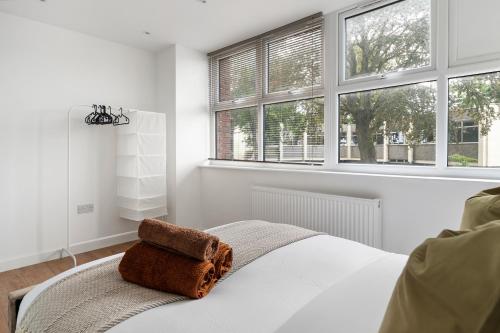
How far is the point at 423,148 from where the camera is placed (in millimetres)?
2471

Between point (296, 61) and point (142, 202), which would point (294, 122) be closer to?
point (296, 61)

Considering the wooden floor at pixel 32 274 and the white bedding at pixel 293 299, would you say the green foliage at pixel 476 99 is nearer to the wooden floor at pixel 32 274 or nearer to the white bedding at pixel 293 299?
the white bedding at pixel 293 299

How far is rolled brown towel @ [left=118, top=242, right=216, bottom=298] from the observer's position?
1082 mm

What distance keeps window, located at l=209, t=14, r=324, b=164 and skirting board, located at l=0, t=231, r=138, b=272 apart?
159 centimetres

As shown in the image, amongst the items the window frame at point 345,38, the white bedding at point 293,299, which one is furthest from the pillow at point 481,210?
the window frame at point 345,38

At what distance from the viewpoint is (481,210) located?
95 centimetres

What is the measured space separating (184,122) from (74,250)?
196 centimetres

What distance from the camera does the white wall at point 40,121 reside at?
116 inches

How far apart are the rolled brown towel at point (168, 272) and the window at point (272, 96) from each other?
222cm

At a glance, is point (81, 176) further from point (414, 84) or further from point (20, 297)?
point (414, 84)

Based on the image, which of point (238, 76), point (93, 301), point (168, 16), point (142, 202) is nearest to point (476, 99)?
point (238, 76)

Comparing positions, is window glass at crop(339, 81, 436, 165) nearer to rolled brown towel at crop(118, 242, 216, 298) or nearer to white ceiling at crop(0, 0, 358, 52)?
white ceiling at crop(0, 0, 358, 52)

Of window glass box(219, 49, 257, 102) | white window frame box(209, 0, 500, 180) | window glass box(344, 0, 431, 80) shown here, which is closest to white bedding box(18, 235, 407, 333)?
white window frame box(209, 0, 500, 180)

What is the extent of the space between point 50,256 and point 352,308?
3.40m
